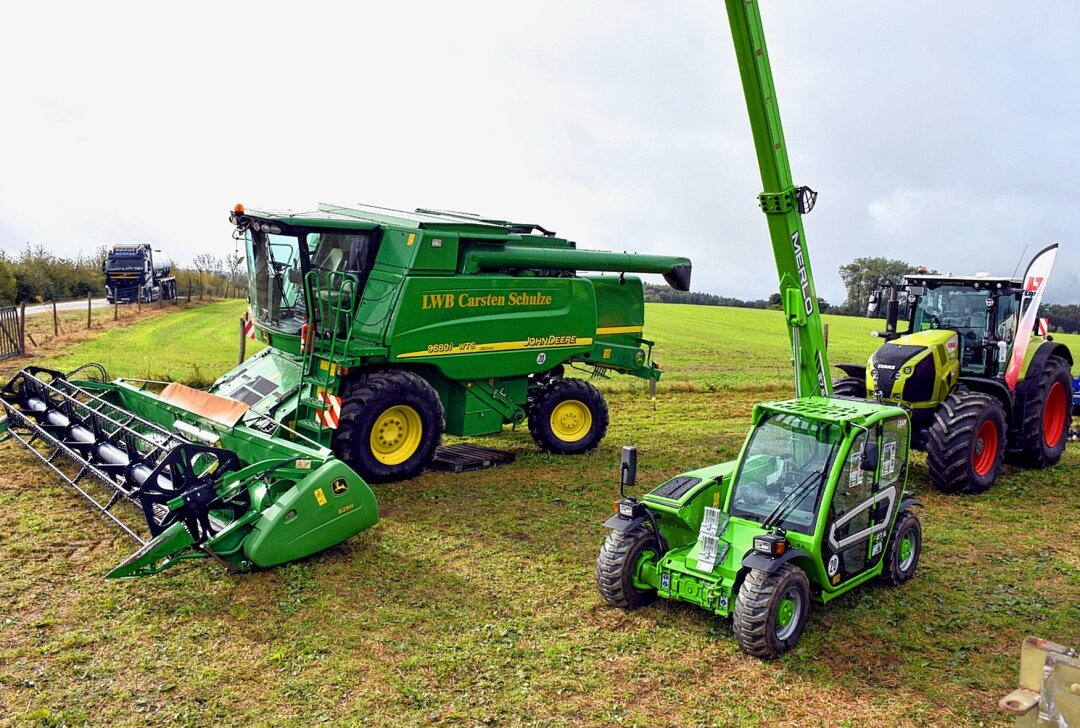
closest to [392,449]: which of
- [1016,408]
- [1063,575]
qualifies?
[1063,575]

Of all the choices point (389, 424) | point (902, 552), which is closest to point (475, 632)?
point (902, 552)

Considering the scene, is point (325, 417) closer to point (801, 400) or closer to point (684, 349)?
point (801, 400)

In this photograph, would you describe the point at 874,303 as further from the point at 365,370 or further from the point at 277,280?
the point at 277,280

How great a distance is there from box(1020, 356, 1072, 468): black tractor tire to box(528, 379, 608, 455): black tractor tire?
530cm

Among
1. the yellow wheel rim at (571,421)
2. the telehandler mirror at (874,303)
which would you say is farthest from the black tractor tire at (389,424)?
the telehandler mirror at (874,303)

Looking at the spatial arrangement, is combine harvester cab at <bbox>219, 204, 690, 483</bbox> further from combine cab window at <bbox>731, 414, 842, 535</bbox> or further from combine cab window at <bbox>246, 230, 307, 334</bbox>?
combine cab window at <bbox>731, 414, 842, 535</bbox>

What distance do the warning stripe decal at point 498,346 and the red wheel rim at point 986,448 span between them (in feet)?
15.9

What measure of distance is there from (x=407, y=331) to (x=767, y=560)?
17.6ft

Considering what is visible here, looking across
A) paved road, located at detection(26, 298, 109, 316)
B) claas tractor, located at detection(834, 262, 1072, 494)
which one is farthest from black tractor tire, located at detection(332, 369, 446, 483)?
paved road, located at detection(26, 298, 109, 316)

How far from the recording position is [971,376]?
418 inches

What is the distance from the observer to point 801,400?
7141 mm

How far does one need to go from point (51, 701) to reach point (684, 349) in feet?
82.1

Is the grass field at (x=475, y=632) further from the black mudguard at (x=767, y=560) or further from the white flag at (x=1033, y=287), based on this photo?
the white flag at (x=1033, y=287)

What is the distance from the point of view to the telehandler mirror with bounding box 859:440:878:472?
19.8 ft
